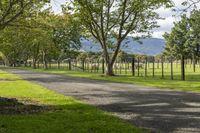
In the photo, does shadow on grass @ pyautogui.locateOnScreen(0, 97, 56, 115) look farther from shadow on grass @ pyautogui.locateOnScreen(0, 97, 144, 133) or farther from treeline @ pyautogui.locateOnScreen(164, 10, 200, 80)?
treeline @ pyautogui.locateOnScreen(164, 10, 200, 80)

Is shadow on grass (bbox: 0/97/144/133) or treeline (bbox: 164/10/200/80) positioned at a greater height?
treeline (bbox: 164/10/200/80)

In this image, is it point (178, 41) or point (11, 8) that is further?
point (178, 41)

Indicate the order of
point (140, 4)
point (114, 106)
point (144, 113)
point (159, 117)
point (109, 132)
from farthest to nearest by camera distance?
point (140, 4)
point (114, 106)
point (144, 113)
point (159, 117)
point (109, 132)

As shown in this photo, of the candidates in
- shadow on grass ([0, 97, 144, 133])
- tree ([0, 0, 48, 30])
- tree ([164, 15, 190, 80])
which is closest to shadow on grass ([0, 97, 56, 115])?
shadow on grass ([0, 97, 144, 133])

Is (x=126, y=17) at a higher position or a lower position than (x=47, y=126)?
higher

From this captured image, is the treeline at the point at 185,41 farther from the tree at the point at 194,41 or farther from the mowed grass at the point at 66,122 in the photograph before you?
Result: the mowed grass at the point at 66,122

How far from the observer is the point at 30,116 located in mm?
14812

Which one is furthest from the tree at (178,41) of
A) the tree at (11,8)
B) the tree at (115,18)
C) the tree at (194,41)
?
the tree at (11,8)

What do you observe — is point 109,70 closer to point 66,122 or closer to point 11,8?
point 11,8

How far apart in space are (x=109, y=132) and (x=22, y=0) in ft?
27.9

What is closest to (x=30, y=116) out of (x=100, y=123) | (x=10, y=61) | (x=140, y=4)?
(x=100, y=123)

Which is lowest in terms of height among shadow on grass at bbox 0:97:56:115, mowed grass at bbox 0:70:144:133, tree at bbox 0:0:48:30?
mowed grass at bbox 0:70:144:133

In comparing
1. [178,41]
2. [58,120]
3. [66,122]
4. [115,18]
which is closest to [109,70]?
[115,18]

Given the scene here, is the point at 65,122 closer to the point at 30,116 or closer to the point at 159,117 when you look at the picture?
the point at 30,116
